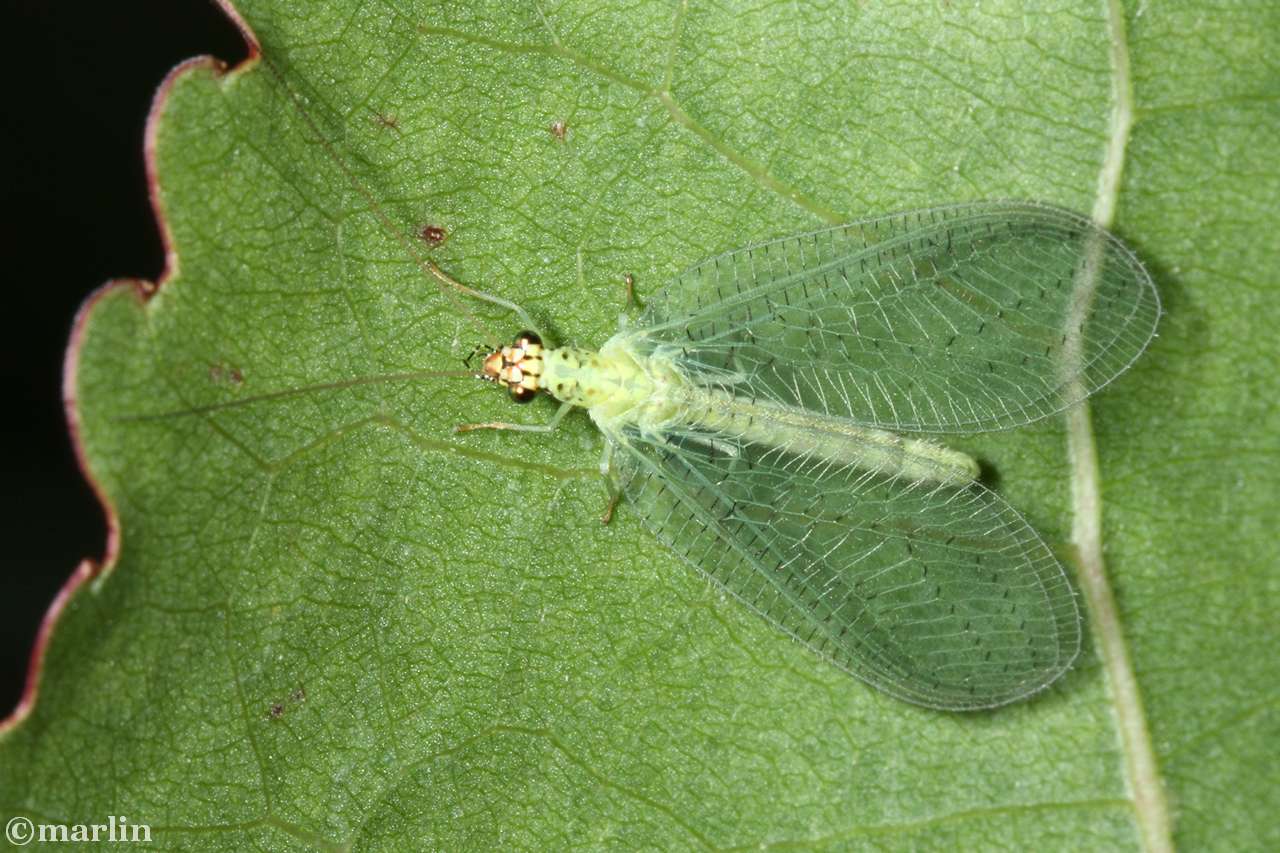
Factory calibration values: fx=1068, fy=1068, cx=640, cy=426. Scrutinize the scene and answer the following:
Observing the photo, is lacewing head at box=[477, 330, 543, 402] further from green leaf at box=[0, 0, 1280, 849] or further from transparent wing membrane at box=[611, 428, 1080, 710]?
transparent wing membrane at box=[611, 428, 1080, 710]

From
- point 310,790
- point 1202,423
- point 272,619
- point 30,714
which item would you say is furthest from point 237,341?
point 1202,423

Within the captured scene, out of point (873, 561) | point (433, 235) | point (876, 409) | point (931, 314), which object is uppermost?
point (931, 314)

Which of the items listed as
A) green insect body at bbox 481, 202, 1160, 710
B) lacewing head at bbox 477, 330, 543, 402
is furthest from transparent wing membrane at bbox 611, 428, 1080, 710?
lacewing head at bbox 477, 330, 543, 402

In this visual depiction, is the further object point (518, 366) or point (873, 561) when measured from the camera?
point (873, 561)

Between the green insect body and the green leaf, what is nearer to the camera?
the green leaf

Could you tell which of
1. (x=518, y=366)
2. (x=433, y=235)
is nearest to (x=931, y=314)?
(x=518, y=366)

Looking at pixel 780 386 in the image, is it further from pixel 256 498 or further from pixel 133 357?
pixel 133 357

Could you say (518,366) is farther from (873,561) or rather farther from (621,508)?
(873,561)
